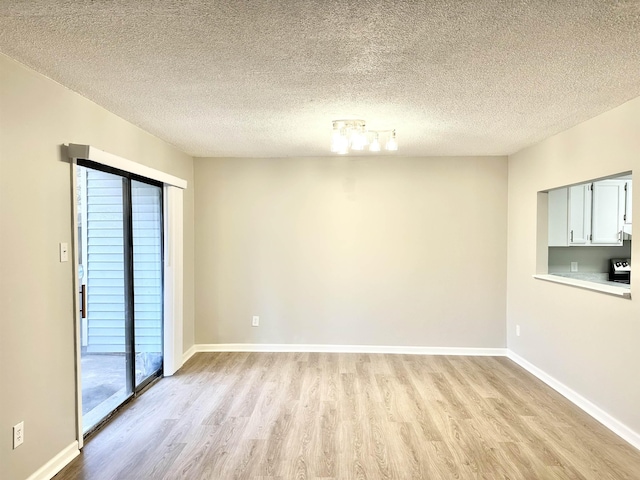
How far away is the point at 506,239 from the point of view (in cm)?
469

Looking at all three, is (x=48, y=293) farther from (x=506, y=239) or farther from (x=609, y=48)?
(x=506, y=239)

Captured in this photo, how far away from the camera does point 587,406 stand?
3.17 m

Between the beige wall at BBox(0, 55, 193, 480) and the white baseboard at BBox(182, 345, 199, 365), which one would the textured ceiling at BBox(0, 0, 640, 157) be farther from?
the white baseboard at BBox(182, 345, 199, 365)

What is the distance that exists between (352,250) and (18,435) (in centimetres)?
346

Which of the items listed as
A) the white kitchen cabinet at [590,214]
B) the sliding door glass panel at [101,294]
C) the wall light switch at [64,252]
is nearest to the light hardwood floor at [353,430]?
the sliding door glass panel at [101,294]

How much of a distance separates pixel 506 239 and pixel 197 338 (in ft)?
12.8

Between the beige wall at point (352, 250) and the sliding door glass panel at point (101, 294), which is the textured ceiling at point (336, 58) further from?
the beige wall at point (352, 250)

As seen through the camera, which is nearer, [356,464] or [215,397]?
[356,464]

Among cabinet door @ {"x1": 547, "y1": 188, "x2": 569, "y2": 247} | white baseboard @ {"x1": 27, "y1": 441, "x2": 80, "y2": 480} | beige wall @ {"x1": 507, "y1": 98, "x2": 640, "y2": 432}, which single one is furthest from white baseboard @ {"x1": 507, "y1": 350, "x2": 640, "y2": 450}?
white baseboard @ {"x1": 27, "y1": 441, "x2": 80, "y2": 480}

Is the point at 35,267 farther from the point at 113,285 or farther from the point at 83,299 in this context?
the point at 113,285

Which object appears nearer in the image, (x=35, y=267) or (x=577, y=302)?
(x=35, y=267)

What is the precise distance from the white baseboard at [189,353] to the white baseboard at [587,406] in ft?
12.1

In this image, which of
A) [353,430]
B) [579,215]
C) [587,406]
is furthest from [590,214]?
[353,430]

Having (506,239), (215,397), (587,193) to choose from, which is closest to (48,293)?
(215,397)
